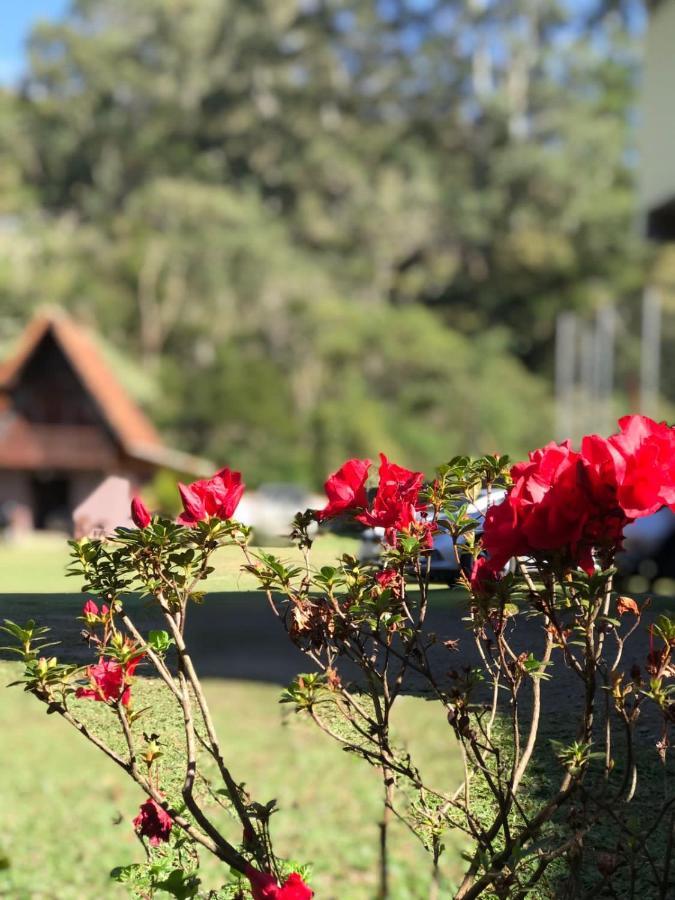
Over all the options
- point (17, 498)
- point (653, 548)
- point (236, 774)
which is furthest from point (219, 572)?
point (17, 498)

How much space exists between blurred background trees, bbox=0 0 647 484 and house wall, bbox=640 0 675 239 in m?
17.4

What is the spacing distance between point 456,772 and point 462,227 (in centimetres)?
2775

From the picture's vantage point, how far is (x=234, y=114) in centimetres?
3119

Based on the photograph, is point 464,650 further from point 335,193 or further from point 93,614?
point 335,193

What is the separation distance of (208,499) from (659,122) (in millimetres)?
5781

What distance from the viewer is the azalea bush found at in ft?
3.91

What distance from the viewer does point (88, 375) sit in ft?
71.1

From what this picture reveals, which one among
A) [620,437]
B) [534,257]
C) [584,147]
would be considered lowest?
[620,437]

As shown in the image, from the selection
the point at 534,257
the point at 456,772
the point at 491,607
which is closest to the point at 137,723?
the point at 491,607

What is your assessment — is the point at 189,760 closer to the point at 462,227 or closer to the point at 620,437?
the point at 620,437

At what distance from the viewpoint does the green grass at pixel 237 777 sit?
240 centimetres

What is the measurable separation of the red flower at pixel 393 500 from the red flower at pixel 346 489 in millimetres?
19

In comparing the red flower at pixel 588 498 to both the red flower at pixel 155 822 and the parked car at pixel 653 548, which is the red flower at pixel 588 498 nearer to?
the red flower at pixel 155 822

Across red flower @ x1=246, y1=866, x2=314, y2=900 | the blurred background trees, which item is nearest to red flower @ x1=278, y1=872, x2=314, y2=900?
red flower @ x1=246, y1=866, x2=314, y2=900
